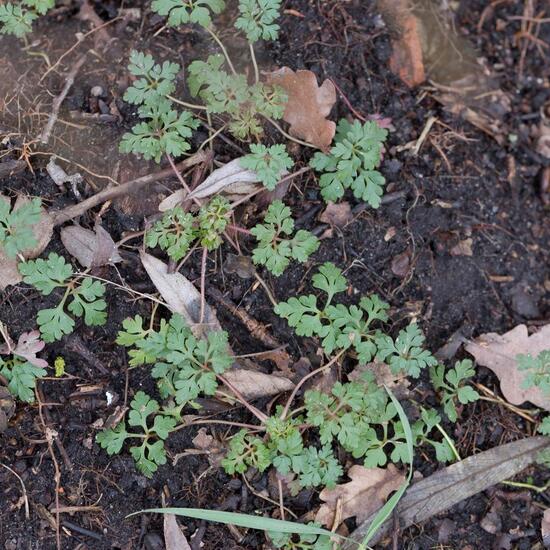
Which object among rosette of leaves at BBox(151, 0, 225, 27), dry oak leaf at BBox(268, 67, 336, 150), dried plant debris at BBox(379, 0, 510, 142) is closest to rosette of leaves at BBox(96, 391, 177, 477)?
dry oak leaf at BBox(268, 67, 336, 150)

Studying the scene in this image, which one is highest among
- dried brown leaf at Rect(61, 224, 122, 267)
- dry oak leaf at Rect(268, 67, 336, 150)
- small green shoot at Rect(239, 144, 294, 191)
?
dry oak leaf at Rect(268, 67, 336, 150)

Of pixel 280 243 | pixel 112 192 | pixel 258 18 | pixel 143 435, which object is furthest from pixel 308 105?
pixel 143 435

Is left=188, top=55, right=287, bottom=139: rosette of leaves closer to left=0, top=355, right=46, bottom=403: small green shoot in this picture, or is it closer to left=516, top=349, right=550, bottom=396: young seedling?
left=0, top=355, right=46, bottom=403: small green shoot

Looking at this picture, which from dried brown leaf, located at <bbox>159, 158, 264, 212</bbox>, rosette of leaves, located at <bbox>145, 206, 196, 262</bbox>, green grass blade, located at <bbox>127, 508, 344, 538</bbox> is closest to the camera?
green grass blade, located at <bbox>127, 508, 344, 538</bbox>

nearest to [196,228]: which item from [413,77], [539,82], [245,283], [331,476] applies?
[245,283]

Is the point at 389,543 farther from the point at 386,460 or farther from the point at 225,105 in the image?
the point at 225,105

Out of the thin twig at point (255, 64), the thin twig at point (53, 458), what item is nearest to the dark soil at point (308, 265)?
the thin twig at point (53, 458)
